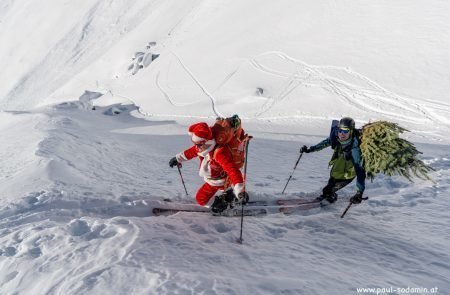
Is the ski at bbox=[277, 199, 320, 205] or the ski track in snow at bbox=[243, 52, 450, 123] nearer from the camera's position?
the ski at bbox=[277, 199, 320, 205]

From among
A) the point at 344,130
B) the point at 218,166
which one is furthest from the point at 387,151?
the point at 218,166

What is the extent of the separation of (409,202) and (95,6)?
189 feet

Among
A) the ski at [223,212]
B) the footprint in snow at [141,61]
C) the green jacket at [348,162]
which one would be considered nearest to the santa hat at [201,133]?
the ski at [223,212]

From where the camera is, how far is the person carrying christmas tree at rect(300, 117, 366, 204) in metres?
5.91

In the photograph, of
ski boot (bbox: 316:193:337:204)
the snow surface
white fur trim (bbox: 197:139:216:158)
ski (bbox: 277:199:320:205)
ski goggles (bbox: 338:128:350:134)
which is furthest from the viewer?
ski boot (bbox: 316:193:337:204)

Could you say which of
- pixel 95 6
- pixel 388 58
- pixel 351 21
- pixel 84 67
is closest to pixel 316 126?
pixel 388 58

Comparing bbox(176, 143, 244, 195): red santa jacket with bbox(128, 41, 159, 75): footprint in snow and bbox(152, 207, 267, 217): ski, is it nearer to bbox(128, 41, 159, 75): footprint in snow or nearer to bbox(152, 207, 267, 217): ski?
bbox(152, 207, 267, 217): ski

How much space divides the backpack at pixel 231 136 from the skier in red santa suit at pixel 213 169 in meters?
0.10

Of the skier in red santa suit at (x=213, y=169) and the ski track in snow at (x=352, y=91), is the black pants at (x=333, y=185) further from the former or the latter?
the ski track in snow at (x=352, y=91)

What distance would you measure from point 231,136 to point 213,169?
0.63 m

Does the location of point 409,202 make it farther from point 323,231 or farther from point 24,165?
point 24,165

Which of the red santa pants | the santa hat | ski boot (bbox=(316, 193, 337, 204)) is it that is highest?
the santa hat

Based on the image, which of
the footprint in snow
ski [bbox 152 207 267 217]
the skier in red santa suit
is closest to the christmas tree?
ski [bbox 152 207 267 217]

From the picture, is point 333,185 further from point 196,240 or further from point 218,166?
point 196,240
